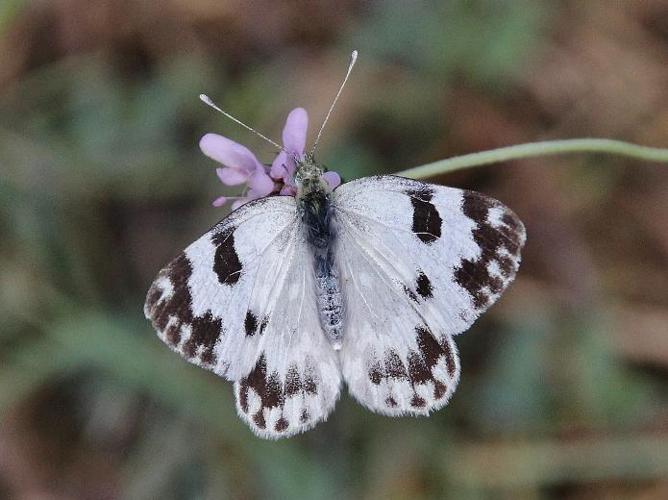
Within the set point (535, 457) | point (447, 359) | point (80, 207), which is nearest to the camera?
point (447, 359)

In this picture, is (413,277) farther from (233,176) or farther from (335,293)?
(233,176)

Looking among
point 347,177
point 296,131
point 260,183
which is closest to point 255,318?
point 260,183

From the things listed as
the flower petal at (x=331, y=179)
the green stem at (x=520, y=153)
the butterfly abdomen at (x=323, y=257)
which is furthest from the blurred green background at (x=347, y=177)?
the green stem at (x=520, y=153)

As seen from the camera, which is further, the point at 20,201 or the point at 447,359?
the point at 20,201

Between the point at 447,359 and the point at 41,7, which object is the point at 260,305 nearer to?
the point at 447,359

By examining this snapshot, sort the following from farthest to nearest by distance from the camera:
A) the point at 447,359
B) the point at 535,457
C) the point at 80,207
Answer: the point at 80,207 < the point at 535,457 < the point at 447,359

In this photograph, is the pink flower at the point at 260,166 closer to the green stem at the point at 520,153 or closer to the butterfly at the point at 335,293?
the butterfly at the point at 335,293

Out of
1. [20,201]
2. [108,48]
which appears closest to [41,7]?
[108,48]
